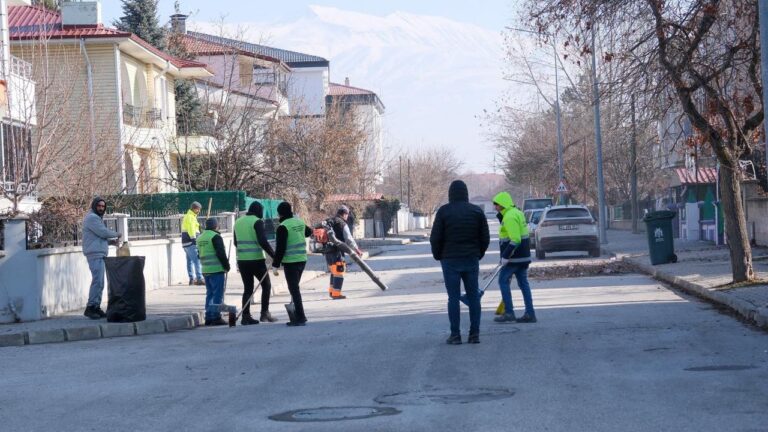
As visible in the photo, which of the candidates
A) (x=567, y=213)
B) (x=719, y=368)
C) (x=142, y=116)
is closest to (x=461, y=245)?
(x=719, y=368)

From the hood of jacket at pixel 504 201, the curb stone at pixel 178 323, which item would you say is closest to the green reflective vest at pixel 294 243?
the curb stone at pixel 178 323

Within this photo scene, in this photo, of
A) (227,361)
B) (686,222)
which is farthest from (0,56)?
(686,222)

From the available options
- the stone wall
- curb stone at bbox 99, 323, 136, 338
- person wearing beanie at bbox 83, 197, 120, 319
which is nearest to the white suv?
the stone wall

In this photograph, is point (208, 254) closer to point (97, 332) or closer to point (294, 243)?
point (294, 243)

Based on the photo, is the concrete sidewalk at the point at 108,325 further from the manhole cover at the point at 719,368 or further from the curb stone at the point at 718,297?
the manhole cover at the point at 719,368

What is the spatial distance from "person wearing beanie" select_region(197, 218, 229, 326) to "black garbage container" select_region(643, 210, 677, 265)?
13244 mm

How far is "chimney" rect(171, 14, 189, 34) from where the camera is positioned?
59.6m

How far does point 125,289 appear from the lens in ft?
52.4

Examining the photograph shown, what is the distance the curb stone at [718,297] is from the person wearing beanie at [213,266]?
750 centimetres

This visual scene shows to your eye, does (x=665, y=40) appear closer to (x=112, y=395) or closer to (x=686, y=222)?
(x=112, y=395)

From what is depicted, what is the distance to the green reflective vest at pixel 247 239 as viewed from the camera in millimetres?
15992

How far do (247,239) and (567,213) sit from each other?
1831 centimetres

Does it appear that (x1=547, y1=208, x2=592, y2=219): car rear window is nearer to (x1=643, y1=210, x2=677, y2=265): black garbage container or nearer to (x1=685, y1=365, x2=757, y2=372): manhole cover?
(x1=643, y1=210, x2=677, y2=265): black garbage container

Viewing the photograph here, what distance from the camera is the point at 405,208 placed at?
9956 centimetres
